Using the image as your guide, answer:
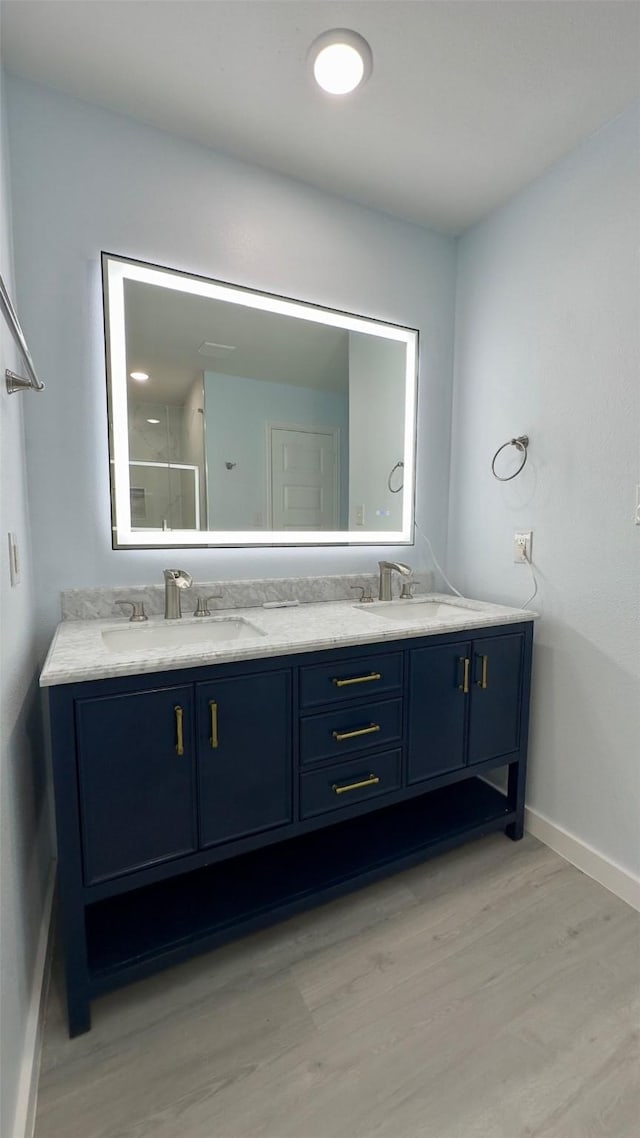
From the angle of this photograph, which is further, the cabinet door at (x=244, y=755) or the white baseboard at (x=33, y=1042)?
Result: the cabinet door at (x=244, y=755)

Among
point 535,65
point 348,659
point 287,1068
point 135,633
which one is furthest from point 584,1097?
point 535,65

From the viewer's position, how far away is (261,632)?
4.50 feet

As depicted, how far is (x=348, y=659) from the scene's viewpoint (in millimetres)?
1316

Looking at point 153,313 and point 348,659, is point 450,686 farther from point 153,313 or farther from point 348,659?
point 153,313

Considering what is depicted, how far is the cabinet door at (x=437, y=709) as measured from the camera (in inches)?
56.9

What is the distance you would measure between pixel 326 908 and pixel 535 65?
2.48 metres

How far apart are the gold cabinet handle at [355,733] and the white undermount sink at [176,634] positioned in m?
0.36

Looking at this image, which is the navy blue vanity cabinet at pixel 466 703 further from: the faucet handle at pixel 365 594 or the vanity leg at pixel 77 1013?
the vanity leg at pixel 77 1013

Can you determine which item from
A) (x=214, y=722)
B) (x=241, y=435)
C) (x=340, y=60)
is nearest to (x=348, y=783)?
(x=214, y=722)

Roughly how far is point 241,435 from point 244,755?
1.12m

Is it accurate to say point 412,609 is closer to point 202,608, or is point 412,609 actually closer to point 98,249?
point 202,608

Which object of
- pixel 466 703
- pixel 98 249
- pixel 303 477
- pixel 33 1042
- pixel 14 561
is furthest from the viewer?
pixel 303 477

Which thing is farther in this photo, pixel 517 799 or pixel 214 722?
pixel 517 799

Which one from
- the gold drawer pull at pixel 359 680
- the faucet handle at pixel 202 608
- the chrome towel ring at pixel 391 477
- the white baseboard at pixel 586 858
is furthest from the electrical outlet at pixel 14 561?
the white baseboard at pixel 586 858
